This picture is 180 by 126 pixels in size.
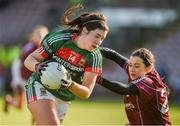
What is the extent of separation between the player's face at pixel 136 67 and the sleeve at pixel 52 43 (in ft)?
2.59

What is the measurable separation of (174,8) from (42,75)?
2196 cm

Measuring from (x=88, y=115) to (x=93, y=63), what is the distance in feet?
28.8

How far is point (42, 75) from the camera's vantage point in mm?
7211

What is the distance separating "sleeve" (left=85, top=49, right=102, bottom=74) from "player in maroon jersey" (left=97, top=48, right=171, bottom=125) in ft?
0.57

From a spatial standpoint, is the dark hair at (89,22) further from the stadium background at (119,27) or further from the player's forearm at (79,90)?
the stadium background at (119,27)

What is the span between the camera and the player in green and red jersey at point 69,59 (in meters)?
7.40

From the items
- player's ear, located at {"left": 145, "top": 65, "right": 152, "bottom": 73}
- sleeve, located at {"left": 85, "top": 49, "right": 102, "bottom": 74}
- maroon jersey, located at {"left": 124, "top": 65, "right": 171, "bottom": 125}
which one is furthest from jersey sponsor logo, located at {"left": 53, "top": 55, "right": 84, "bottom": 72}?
player's ear, located at {"left": 145, "top": 65, "right": 152, "bottom": 73}

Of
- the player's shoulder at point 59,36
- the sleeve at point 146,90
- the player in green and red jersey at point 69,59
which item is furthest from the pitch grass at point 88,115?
the sleeve at point 146,90

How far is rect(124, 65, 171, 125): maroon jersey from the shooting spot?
763cm

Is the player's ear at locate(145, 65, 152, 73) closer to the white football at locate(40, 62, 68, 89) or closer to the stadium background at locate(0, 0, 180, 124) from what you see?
the white football at locate(40, 62, 68, 89)

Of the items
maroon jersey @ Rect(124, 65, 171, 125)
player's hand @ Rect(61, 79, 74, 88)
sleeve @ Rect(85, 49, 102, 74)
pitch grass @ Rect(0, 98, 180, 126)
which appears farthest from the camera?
pitch grass @ Rect(0, 98, 180, 126)

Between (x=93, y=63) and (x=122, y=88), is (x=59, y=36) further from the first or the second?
(x=122, y=88)

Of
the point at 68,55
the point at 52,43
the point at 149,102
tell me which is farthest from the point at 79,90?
the point at 149,102

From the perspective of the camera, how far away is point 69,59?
7586 mm
